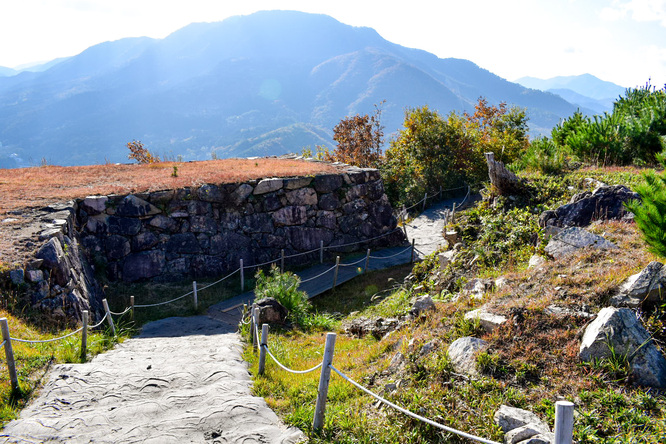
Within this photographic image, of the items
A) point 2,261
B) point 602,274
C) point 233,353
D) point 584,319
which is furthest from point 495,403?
point 2,261

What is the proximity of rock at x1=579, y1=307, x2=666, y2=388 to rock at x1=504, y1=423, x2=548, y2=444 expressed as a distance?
1.37 metres

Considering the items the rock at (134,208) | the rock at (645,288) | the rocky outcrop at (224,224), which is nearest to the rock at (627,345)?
the rock at (645,288)

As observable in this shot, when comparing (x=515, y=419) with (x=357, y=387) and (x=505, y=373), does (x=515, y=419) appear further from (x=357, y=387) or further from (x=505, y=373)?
(x=357, y=387)

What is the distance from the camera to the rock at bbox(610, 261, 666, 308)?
5.11 m

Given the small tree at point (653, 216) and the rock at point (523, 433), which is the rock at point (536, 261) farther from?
the rock at point (523, 433)

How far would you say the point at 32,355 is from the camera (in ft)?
22.1

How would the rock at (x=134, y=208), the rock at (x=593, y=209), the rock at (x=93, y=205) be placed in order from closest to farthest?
the rock at (x=593, y=209) < the rock at (x=93, y=205) < the rock at (x=134, y=208)

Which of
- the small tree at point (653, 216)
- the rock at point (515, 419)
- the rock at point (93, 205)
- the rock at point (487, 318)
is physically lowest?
the rock at point (515, 419)

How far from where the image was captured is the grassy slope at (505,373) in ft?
13.7

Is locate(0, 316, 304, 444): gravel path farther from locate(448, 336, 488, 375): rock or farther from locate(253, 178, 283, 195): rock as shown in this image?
locate(253, 178, 283, 195): rock

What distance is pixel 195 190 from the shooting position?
1471 cm

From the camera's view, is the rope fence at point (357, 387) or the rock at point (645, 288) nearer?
the rope fence at point (357, 387)

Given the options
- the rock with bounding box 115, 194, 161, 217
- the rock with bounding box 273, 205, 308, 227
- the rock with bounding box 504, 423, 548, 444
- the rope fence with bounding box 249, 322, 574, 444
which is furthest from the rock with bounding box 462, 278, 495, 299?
the rock with bounding box 115, 194, 161, 217

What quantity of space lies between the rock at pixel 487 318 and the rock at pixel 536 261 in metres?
1.87
